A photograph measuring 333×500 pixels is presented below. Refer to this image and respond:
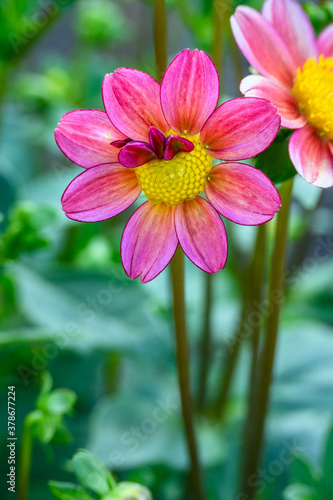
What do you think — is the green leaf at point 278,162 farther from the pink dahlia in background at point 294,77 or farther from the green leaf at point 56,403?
the green leaf at point 56,403

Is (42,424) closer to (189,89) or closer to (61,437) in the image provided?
(61,437)

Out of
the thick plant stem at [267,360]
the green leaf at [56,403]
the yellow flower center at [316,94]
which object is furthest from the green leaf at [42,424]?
the yellow flower center at [316,94]

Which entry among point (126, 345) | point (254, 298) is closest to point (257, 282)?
point (254, 298)

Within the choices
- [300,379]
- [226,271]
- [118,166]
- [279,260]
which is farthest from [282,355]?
[118,166]

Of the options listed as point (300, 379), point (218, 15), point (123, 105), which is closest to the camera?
point (123, 105)

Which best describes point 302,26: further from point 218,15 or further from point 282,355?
point 282,355

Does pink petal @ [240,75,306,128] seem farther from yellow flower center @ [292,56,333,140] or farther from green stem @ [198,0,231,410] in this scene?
green stem @ [198,0,231,410]
